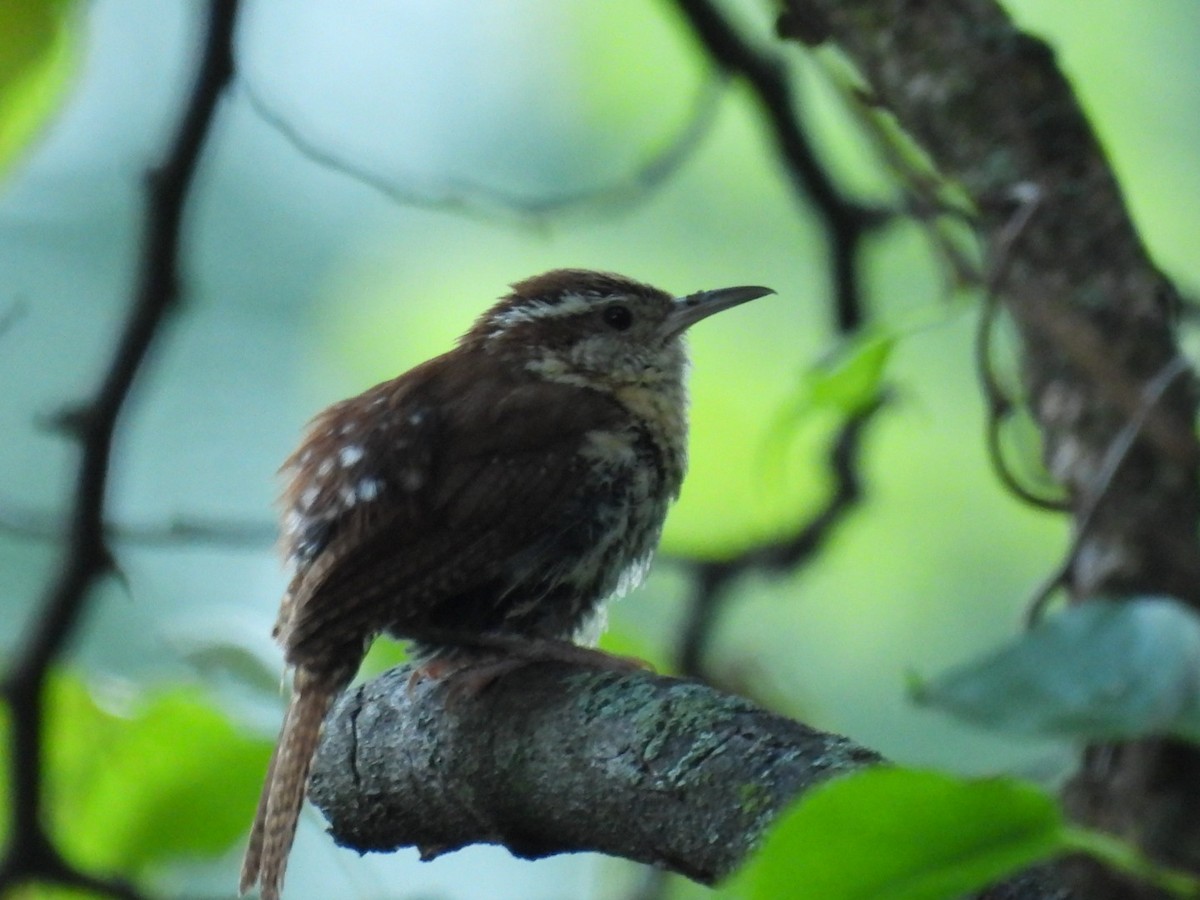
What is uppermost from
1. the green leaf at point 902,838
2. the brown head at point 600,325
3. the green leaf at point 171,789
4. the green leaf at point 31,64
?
the green leaf at point 902,838

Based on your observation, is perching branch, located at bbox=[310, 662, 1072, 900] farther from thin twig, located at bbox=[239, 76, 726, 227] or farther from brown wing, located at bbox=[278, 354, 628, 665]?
thin twig, located at bbox=[239, 76, 726, 227]

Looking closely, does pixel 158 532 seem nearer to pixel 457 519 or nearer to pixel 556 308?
pixel 457 519

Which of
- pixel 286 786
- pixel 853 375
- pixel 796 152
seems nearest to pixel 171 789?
pixel 286 786

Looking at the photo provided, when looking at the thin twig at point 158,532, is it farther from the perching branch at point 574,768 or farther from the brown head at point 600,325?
the brown head at point 600,325

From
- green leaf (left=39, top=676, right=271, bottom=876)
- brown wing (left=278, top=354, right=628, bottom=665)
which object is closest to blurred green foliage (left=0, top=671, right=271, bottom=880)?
green leaf (left=39, top=676, right=271, bottom=876)

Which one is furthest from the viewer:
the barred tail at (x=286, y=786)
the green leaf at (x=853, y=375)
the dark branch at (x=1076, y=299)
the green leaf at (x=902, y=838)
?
the barred tail at (x=286, y=786)

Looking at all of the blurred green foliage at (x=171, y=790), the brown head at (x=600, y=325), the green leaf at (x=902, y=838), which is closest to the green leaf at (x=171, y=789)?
the blurred green foliage at (x=171, y=790)

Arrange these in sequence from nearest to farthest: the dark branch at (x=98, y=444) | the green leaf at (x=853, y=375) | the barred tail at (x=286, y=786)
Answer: the green leaf at (x=853, y=375)
the barred tail at (x=286, y=786)
the dark branch at (x=98, y=444)

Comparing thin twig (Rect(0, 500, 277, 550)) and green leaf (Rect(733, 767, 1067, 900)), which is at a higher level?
green leaf (Rect(733, 767, 1067, 900))
